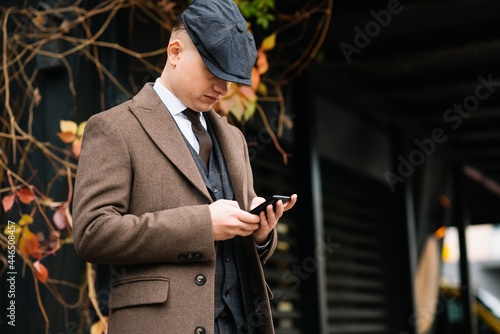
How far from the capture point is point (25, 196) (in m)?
3.45

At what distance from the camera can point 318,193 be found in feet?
20.3

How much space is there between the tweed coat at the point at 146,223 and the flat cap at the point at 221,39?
22cm

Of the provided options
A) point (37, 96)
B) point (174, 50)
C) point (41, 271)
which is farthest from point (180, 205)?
point (37, 96)

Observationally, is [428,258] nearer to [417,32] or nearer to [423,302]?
[423,302]

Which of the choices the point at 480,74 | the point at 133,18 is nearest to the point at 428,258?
the point at 480,74

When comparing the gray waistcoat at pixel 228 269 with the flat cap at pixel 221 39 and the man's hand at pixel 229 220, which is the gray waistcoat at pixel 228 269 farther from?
the flat cap at pixel 221 39

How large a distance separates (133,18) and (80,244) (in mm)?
2172

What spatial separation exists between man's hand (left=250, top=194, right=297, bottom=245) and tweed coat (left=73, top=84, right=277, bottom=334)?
0.47 ft

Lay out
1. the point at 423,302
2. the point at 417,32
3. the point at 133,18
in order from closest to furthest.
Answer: the point at 133,18 → the point at 417,32 → the point at 423,302

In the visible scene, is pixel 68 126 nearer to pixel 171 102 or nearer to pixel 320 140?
pixel 171 102

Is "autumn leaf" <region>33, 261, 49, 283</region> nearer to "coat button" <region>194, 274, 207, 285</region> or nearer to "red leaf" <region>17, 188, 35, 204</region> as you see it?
"red leaf" <region>17, 188, 35, 204</region>

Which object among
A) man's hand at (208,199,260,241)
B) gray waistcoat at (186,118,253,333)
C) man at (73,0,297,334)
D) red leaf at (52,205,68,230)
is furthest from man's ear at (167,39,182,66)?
red leaf at (52,205,68,230)

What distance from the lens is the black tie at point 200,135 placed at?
230 centimetres

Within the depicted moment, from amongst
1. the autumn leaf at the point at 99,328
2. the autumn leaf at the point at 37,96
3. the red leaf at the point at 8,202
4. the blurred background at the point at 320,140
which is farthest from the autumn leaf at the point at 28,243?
the autumn leaf at the point at 37,96
